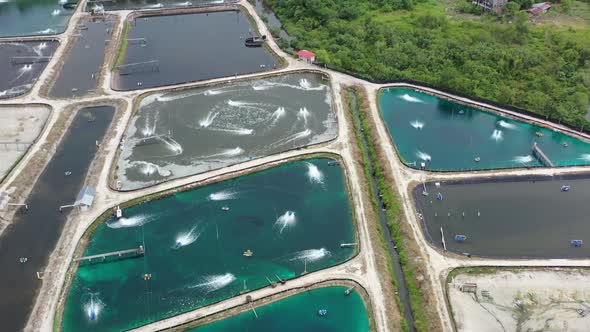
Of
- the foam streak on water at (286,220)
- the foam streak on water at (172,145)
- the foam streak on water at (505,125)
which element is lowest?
the foam streak on water at (286,220)

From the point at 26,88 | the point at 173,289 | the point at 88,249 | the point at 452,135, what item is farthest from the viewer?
the point at 26,88

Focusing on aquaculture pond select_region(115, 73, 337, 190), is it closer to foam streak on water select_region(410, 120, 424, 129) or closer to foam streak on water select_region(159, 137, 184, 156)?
foam streak on water select_region(159, 137, 184, 156)

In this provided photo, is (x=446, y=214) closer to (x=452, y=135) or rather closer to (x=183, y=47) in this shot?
(x=452, y=135)

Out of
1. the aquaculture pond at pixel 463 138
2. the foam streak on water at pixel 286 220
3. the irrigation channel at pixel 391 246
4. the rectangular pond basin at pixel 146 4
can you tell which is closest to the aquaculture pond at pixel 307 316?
the irrigation channel at pixel 391 246

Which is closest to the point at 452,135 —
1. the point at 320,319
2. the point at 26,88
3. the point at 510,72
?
the point at 510,72

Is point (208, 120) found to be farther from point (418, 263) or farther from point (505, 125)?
A: point (505, 125)

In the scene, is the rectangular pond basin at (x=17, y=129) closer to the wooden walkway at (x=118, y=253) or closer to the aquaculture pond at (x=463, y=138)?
the wooden walkway at (x=118, y=253)

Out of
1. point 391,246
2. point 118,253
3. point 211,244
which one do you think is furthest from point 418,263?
point 118,253
